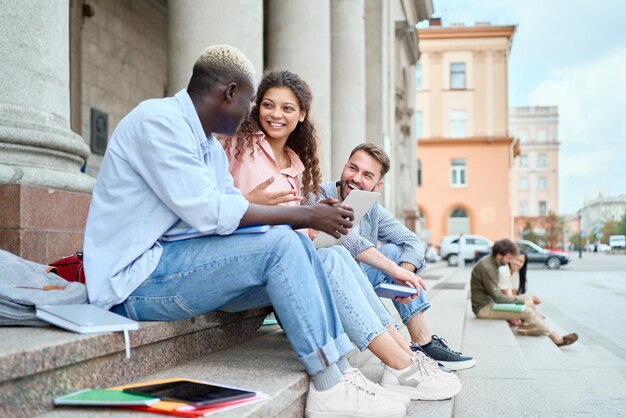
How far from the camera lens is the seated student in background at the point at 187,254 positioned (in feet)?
9.22

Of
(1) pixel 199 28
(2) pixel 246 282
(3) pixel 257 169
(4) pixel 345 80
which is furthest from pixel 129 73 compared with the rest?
(2) pixel 246 282

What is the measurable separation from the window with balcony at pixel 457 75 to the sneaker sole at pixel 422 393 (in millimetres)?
43177

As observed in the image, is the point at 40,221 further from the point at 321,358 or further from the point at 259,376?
the point at 321,358

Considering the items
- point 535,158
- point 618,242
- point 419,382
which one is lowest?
point 618,242

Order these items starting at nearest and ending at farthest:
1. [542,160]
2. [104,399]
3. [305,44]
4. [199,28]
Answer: [104,399] → [199,28] → [305,44] → [542,160]

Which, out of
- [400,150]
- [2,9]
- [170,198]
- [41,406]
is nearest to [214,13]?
[2,9]

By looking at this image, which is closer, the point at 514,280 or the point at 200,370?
the point at 200,370

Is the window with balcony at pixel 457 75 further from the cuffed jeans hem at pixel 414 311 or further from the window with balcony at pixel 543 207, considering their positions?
the window with balcony at pixel 543 207

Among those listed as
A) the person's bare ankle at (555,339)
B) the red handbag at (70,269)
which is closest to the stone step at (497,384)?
the person's bare ankle at (555,339)

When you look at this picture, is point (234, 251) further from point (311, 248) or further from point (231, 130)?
point (231, 130)

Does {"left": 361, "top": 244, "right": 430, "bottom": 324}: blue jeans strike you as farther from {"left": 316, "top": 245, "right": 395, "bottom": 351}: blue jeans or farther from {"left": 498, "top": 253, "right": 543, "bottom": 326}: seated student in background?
{"left": 498, "top": 253, "right": 543, "bottom": 326}: seated student in background

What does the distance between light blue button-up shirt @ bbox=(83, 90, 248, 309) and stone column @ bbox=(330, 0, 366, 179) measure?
33.8ft

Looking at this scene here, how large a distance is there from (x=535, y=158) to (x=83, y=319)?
105506 millimetres

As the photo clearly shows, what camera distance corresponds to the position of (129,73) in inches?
486
